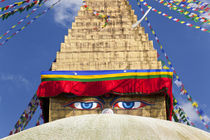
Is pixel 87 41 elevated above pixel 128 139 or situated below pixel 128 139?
above

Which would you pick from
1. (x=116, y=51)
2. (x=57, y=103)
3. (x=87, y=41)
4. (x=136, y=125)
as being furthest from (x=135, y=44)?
(x=136, y=125)

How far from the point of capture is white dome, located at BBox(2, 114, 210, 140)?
4.03 m

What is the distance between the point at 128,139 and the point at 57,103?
7.25 meters

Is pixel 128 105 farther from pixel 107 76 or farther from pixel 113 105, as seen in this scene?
pixel 107 76

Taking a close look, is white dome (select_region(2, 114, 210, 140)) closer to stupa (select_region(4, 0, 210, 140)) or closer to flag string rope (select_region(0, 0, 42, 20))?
stupa (select_region(4, 0, 210, 140))

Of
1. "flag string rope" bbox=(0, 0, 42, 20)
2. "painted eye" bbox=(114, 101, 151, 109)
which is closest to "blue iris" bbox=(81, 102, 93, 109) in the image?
"painted eye" bbox=(114, 101, 151, 109)

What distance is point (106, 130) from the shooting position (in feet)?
13.5

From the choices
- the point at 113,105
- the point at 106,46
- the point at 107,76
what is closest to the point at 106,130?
the point at 113,105

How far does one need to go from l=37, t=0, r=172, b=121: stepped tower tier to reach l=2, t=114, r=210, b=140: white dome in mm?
5945

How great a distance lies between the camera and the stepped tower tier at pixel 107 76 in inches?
419

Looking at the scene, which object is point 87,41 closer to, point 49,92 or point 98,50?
point 98,50

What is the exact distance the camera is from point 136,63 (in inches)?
443

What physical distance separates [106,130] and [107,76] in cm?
676

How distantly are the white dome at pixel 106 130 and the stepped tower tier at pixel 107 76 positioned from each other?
5.95 meters
